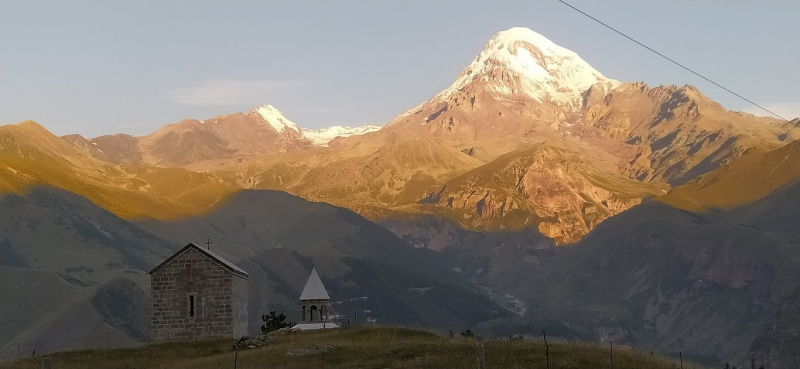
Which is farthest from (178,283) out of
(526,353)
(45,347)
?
(45,347)

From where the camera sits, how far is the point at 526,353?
5619cm

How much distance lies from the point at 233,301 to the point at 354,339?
480 inches

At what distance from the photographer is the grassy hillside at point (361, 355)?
53.5 m

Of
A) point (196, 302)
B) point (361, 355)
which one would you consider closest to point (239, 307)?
point (196, 302)

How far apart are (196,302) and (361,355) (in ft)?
70.6

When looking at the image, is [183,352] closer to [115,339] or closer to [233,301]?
[233,301]

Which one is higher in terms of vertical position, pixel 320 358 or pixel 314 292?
pixel 314 292

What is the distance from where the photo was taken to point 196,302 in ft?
248

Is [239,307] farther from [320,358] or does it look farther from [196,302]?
[320,358]

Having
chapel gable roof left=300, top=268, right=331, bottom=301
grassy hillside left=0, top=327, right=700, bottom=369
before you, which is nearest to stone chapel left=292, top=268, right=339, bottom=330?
chapel gable roof left=300, top=268, right=331, bottom=301

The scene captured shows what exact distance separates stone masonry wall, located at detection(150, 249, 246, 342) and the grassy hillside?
5524mm

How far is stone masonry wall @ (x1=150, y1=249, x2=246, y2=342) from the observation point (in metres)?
75.5

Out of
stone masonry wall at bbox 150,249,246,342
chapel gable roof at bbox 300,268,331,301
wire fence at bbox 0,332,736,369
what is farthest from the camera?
chapel gable roof at bbox 300,268,331,301

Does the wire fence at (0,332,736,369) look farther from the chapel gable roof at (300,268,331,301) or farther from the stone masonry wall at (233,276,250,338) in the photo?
the chapel gable roof at (300,268,331,301)
